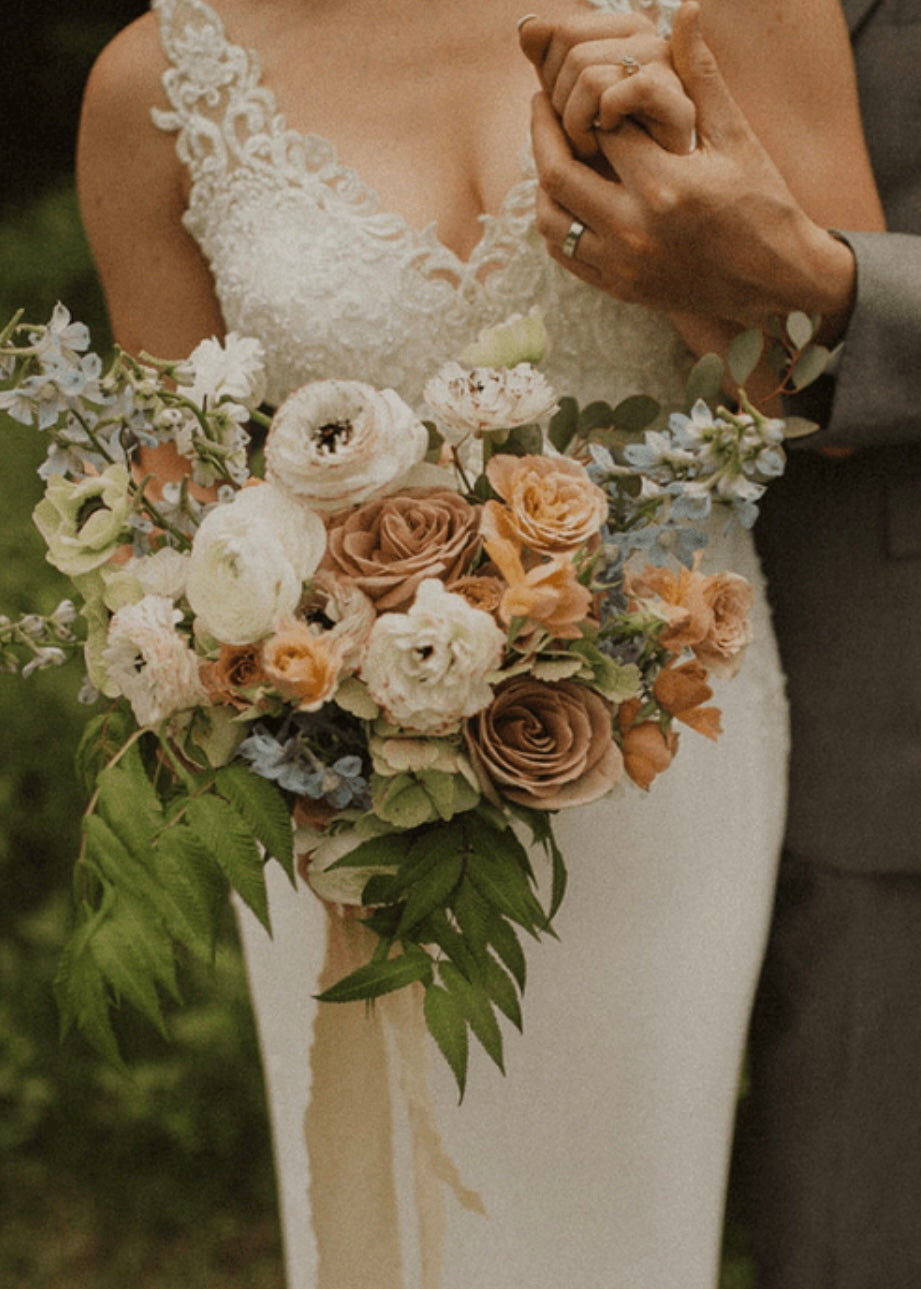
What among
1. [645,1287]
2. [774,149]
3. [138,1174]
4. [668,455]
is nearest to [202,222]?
[774,149]

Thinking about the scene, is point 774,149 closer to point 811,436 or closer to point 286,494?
point 811,436

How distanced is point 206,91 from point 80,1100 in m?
1.95

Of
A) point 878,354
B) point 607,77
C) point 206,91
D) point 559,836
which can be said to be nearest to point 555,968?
point 559,836

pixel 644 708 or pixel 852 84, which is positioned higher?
pixel 852 84

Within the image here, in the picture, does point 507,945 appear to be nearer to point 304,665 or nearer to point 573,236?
point 304,665

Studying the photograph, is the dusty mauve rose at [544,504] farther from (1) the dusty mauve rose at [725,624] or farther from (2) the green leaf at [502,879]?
(2) the green leaf at [502,879]

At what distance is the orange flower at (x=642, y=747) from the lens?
102cm

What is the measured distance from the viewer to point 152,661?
95 centimetres

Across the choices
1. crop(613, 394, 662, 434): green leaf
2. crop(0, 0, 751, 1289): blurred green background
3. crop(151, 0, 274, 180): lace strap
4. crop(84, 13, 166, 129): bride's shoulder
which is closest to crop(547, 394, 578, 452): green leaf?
crop(613, 394, 662, 434): green leaf

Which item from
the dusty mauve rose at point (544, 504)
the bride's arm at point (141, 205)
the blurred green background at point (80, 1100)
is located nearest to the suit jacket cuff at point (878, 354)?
the dusty mauve rose at point (544, 504)

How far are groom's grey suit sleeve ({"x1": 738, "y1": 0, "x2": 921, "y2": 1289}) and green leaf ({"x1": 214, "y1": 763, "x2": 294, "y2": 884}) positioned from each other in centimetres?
55

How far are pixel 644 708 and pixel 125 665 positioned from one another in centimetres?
34

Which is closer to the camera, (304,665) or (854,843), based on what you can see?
(304,665)

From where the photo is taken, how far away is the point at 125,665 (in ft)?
3.23
